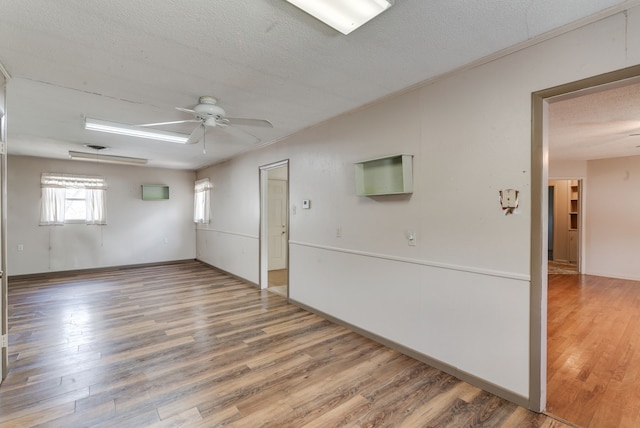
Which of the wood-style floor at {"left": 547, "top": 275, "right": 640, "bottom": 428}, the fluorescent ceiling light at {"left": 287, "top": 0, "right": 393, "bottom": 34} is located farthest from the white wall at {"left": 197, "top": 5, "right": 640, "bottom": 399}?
the fluorescent ceiling light at {"left": 287, "top": 0, "right": 393, "bottom": 34}

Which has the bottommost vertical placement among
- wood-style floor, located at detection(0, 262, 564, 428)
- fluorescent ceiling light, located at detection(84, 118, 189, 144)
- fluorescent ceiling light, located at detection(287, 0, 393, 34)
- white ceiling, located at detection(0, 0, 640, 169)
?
wood-style floor, located at detection(0, 262, 564, 428)

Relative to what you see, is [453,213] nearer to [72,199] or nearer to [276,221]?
A: [276,221]

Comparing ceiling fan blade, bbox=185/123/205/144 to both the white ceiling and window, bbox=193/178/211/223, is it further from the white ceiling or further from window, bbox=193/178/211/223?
window, bbox=193/178/211/223

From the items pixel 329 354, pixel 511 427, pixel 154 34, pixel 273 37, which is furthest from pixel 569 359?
pixel 154 34

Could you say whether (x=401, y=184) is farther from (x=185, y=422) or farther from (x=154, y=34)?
(x=185, y=422)

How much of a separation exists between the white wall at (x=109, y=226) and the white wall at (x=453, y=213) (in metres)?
5.40

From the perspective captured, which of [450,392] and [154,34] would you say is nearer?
[154,34]

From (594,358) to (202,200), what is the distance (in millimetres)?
7225

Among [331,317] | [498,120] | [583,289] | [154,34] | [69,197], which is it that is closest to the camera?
[154,34]

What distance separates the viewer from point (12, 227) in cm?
584

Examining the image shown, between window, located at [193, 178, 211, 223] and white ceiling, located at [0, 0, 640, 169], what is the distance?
12.1 feet

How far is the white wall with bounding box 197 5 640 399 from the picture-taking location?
2.03 m

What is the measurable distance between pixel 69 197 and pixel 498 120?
311 inches

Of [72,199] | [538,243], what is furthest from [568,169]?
[72,199]
